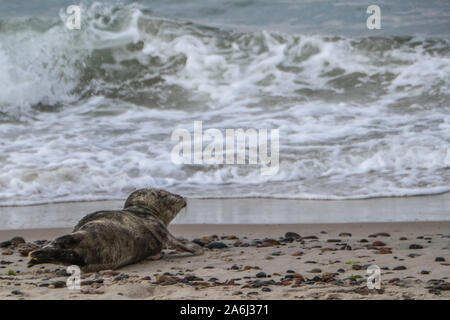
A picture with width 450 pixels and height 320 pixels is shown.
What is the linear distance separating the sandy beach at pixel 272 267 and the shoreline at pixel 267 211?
0.95 feet

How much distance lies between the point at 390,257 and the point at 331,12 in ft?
44.5

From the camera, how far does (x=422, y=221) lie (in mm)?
6602

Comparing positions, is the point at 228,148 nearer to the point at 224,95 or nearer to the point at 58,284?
the point at 224,95

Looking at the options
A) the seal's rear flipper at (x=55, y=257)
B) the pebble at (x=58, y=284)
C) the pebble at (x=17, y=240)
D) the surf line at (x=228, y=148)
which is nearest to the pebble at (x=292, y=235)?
the seal's rear flipper at (x=55, y=257)

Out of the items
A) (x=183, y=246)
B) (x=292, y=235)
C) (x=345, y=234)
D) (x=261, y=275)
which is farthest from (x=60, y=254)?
(x=345, y=234)

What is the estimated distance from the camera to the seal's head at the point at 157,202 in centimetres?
598

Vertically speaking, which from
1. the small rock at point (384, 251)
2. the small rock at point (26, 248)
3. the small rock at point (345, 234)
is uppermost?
the small rock at point (345, 234)

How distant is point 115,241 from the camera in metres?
Answer: 4.86

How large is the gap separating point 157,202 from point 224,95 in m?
8.23

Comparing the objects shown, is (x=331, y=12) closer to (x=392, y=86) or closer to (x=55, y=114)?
(x=392, y=86)

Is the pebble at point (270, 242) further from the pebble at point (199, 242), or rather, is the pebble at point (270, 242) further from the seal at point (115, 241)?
the seal at point (115, 241)

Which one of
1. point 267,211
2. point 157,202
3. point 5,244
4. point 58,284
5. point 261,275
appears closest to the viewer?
point 58,284

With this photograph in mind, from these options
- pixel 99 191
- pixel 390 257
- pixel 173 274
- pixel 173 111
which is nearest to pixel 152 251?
pixel 173 274

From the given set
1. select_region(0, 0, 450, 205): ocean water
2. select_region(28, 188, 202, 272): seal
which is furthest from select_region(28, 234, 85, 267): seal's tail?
select_region(0, 0, 450, 205): ocean water
